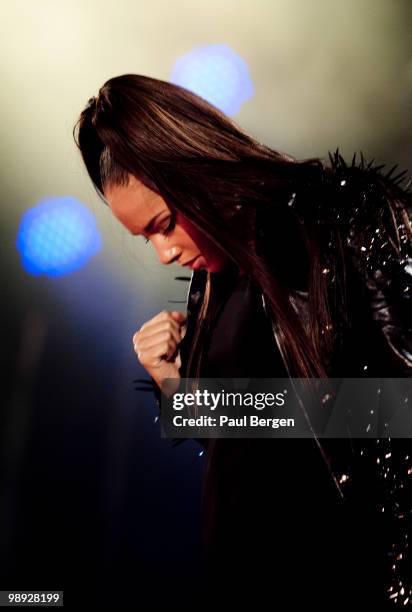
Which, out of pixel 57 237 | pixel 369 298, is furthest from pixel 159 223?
pixel 57 237

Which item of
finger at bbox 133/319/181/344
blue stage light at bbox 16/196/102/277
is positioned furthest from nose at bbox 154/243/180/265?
blue stage light at bbox 16/196/102/277

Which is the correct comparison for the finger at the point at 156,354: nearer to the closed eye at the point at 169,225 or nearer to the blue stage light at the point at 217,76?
the closed eye at the point at 169,225

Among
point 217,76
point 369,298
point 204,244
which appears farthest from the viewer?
point 217,76

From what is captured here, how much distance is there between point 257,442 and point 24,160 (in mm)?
1009

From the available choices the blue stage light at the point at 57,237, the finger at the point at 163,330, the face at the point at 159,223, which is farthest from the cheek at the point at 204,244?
the blue stage light at the point at 57,237

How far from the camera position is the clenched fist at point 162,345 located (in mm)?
1067

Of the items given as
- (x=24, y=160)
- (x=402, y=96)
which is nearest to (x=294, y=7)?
(x=402, y=96)

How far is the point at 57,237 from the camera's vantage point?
144 centimetres

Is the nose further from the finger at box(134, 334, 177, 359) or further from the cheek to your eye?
the finger at box(134, 334, 177, 359)

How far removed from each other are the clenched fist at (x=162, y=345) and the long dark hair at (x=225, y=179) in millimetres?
251

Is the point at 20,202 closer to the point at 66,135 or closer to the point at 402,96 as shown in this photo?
the point at 66,135

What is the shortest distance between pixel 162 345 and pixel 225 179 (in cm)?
37

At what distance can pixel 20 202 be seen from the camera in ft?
4.68

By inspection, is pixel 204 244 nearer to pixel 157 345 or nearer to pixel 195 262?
pixel 195 262
